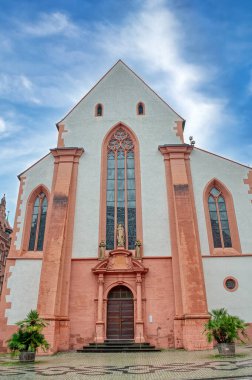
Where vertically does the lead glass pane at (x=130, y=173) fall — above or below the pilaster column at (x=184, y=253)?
above

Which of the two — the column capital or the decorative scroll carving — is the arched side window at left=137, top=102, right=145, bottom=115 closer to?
the decorative scroll carving

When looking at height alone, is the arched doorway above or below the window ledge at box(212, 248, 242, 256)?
below

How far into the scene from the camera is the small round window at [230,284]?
1747cm

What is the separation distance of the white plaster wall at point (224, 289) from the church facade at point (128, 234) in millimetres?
53

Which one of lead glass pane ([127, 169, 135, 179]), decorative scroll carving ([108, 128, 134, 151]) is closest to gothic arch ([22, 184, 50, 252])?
decorative scroll carving ([108, 128, 134, 151])

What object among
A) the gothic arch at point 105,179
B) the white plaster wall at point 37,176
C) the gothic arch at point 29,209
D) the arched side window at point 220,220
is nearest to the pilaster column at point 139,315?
the gothic arch at point 105,179

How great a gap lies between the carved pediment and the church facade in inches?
2.3

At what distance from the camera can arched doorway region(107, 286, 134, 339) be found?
1709 cm

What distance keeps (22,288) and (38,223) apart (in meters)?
4.01

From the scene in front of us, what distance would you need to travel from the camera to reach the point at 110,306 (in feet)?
58.1

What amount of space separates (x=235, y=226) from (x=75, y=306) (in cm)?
1023

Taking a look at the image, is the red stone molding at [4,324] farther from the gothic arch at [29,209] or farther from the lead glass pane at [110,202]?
the lead glass pane at [110,202]

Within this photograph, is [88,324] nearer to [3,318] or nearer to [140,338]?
[140,338]

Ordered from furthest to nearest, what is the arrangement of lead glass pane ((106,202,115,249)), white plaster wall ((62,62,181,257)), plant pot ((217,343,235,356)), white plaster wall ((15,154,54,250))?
white plaster wall ((15,154,54,250))
lead glass pane ((106,202,115,249))
white plaster wall ((62,62,181,257))
plant pot ((217,343,235,356))
